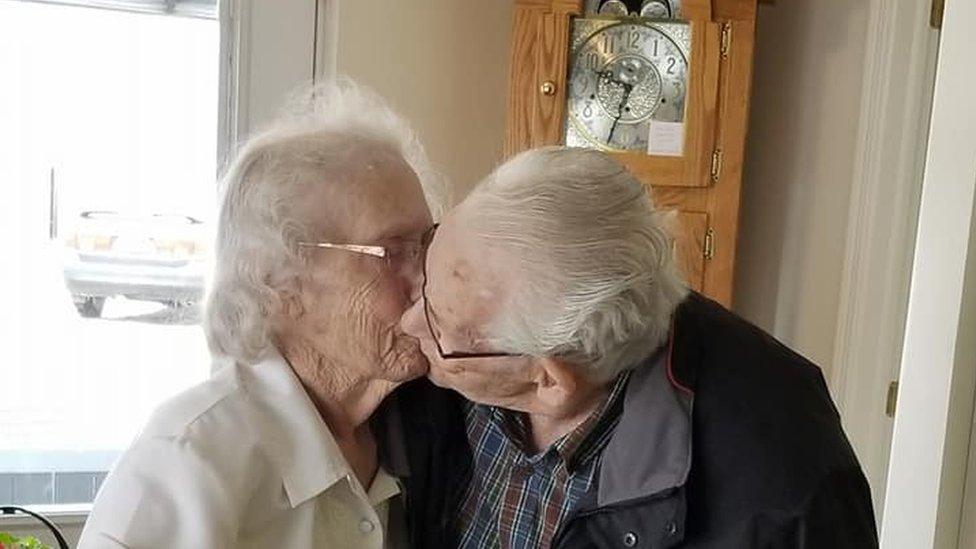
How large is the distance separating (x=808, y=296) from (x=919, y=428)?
1.71m

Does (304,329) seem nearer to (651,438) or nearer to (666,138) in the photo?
(651,438)

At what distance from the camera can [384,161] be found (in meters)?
1.33

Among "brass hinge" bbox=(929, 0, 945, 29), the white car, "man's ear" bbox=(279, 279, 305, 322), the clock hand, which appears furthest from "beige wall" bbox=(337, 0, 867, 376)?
"man's ear" bbox=(279, 279, 305, 322)

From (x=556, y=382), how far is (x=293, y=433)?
33 cm

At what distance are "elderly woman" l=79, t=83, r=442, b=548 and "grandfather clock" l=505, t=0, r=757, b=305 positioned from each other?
43.0 inches

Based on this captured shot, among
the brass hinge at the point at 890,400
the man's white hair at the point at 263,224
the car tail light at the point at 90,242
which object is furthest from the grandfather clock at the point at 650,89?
the man's white hair at the point at 263,224

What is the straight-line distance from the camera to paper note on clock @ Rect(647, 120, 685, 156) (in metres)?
2.41

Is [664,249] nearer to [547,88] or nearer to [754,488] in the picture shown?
[754,488]

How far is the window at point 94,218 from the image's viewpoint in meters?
2.40

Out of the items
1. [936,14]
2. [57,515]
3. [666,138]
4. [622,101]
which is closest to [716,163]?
[666,138]

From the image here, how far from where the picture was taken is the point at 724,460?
3.66 feet

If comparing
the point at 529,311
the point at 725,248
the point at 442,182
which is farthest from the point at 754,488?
the point at 725,248

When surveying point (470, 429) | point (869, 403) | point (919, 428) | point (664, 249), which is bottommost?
point (869, 403)

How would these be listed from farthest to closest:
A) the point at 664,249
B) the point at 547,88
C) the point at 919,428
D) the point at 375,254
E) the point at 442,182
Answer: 1. the point at 547,88
2. the point at 442,182
3. the point at 375,254
4. the point at 664,249
5. the point at 919,428
